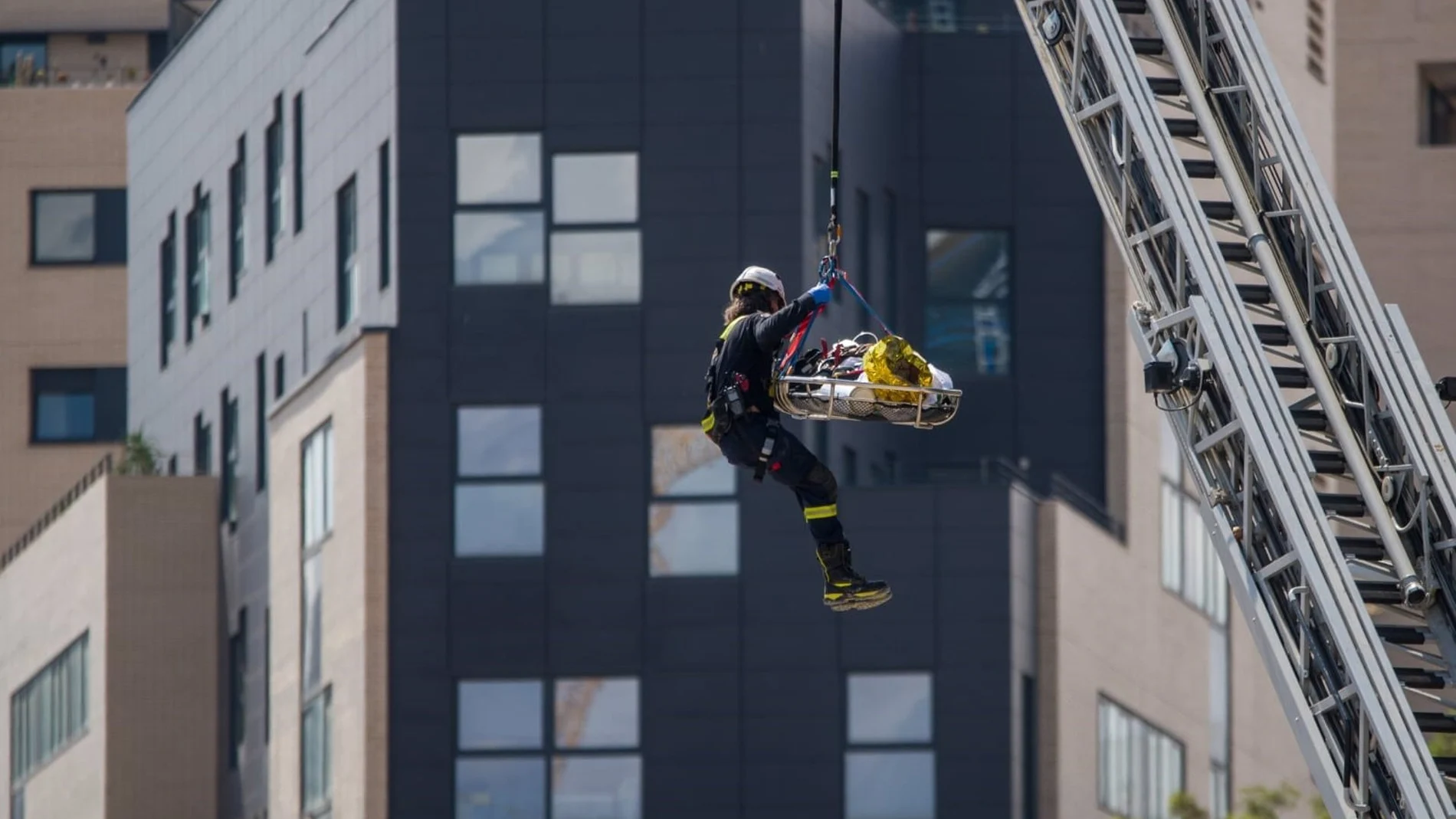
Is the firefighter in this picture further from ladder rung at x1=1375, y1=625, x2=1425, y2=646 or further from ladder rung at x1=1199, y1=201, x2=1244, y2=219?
ladder rung at x1=1199, y1=201, x2=1244, y2=219

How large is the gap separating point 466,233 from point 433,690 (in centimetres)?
600

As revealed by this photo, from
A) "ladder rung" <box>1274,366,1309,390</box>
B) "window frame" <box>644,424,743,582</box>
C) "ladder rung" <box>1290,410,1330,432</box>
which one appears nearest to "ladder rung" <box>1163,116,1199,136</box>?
"ladder rung" <box>1274,366,1309,390</box>

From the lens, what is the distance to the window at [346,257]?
159 ft

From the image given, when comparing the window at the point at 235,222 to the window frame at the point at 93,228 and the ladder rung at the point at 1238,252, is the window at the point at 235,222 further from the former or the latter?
the ladder rung at the point at 1238,252

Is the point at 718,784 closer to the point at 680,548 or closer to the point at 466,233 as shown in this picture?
the point at 680,548

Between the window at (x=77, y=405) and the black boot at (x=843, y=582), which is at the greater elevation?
the window at (x=77, y=405)

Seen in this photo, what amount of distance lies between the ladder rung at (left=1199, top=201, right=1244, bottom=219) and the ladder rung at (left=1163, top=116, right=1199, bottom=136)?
67cm

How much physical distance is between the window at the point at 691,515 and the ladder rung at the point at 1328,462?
63.5 feet

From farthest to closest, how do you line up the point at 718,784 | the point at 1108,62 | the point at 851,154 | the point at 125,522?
1. the point at 125,522
2. the point at 851,154
3. the point at 718,784
4. the point at 1108,62

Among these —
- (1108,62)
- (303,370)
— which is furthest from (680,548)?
(1108,62)

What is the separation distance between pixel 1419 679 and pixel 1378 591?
0.71 m

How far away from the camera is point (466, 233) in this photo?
45438 mm

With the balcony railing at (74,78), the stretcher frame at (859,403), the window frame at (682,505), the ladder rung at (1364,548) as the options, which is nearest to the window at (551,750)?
the window frame at (682,505)


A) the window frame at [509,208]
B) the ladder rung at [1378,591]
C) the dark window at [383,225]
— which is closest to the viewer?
the ladder rung at [1378,591]
